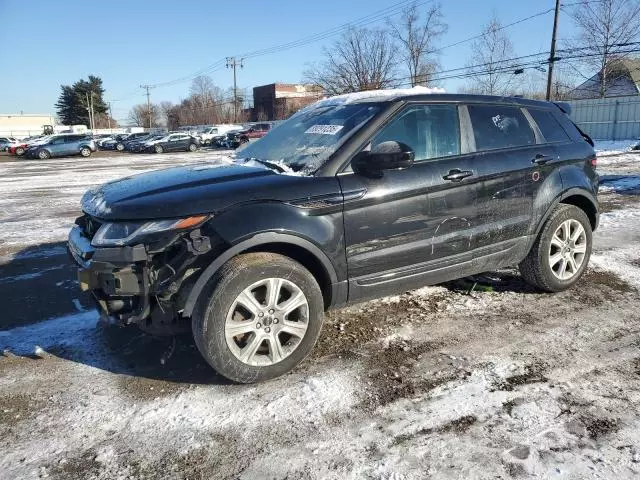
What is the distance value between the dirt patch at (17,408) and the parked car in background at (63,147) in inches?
1411

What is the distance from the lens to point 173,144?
3859 centimetres

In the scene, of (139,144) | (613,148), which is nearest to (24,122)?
(139,144)

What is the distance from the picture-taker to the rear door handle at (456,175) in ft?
12.6

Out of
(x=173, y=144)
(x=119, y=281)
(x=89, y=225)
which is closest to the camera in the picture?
(x=119, y=281)

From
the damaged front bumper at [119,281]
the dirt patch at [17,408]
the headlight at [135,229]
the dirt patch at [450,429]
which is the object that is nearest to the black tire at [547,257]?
the dirt patch at [450,429]

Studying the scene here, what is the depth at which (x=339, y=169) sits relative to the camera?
11.5 feet

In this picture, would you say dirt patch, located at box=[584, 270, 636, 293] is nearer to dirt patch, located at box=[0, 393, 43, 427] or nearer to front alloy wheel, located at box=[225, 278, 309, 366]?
front alloy wheel, located at box=[225, 278, 309, 366]

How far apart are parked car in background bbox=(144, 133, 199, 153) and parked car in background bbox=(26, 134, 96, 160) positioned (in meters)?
4.11

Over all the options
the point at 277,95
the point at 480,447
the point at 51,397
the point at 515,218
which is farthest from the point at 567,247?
the point at 277,95

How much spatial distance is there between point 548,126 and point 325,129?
7.25 ft

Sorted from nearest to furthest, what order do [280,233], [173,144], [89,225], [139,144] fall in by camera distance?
[280,233], [89,225], [173,144], [139,144]

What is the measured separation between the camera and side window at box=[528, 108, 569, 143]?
466cm

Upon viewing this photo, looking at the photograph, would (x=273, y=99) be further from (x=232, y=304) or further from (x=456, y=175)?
(x=232, y=304)

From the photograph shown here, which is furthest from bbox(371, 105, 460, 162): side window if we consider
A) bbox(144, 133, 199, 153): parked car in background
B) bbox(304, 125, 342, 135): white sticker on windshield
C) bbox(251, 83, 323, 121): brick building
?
bbox(251, 83, 323, 121): brick building
